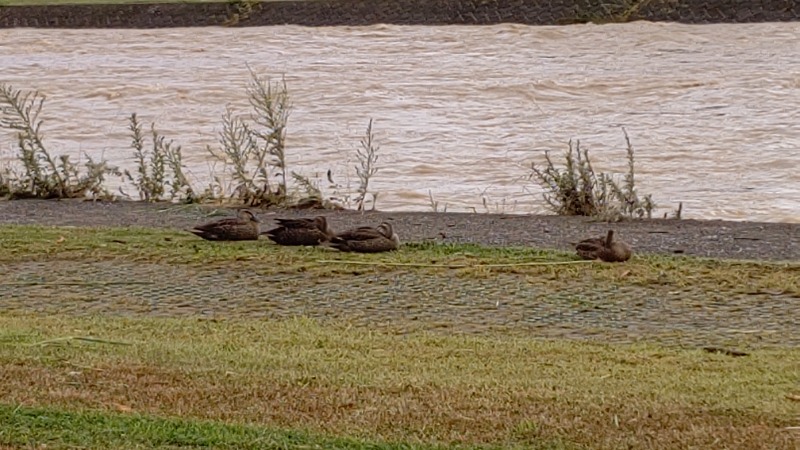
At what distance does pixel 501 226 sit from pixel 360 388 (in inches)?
235

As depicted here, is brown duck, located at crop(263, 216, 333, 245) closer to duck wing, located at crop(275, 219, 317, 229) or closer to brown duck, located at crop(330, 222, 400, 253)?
duck wing, located at crop(275, 219, 317, 229)

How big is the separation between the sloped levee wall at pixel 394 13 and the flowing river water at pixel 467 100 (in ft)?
1.45

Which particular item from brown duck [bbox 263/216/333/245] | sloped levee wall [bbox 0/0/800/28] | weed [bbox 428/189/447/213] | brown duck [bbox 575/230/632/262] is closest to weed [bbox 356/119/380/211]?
weed [bbox 428/189/447/213]

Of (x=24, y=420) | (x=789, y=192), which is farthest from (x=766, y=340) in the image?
(x=789, y=192)

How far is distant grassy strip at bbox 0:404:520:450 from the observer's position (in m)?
4.84

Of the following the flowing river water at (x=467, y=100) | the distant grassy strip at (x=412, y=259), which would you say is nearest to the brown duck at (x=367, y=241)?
the distant grassy strip at (x=412, y=259)

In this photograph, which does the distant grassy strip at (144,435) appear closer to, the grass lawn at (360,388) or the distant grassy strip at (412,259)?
the grass lawn at (360,388)

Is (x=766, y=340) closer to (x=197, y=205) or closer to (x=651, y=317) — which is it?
(x=651, y=317)

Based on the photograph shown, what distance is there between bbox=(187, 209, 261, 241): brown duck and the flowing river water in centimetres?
461

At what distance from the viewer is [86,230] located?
11.2 metres

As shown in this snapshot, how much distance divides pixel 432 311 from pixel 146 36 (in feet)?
85.1

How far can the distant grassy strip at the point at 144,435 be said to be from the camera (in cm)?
484

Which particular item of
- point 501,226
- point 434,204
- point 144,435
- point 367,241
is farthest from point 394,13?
point 144,435

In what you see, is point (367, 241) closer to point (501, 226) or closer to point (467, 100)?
point (501, 226)
